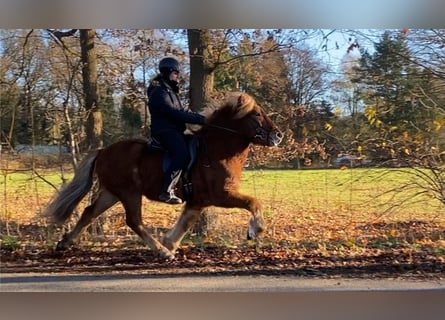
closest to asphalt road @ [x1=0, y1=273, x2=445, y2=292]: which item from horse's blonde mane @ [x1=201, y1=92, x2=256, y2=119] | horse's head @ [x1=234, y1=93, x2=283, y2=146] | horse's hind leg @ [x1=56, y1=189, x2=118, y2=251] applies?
horse's hind leg @ [x1=56, y1=189, x2=118, y2=251]

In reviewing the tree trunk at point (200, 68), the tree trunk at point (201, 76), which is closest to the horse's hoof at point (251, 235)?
the tree trunk at point (201, 76)

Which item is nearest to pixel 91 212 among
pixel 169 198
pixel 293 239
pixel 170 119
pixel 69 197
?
pixel 69 197

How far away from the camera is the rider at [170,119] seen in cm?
383

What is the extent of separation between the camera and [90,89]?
3.95 meters

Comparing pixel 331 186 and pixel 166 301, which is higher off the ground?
pixel 331 186

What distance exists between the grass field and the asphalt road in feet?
0.75

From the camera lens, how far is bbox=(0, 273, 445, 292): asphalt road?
3.77 metres

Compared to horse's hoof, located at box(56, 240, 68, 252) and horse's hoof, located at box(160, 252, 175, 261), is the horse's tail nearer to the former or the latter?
horse's hoof, located at box(56, 240, 68, 252)

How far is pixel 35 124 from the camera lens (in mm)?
3961

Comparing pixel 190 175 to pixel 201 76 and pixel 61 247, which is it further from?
pixel 61 247

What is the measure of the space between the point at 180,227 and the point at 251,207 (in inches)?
18.0

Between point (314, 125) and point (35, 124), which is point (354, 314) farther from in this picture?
point (35, 124)
